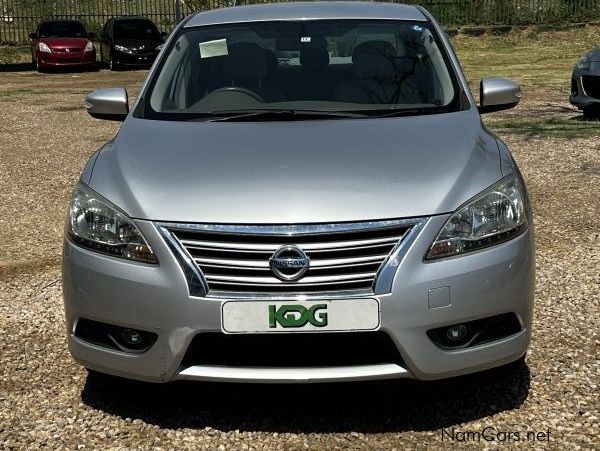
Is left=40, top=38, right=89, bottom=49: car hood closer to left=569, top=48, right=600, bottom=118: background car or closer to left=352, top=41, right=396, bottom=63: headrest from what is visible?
left=569, top=48, right=600, bottom=118: background car

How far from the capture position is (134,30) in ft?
A: 80.8

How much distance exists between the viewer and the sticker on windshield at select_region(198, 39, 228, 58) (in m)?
4.87

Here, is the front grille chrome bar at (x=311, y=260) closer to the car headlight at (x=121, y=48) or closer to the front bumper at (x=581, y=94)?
the front bumper at (x=581, y=94)

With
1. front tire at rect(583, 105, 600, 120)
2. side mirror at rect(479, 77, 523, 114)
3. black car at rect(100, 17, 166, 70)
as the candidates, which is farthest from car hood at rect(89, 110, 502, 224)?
black car at rect(100, 17, 166, 70)

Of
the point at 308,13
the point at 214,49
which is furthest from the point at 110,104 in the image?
the point at 308,13

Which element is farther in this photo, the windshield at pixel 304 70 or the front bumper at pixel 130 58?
the front bumper at pixel 130 58

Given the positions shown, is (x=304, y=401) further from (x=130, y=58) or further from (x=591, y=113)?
(x=130, y=58)

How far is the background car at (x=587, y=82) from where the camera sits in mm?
10906

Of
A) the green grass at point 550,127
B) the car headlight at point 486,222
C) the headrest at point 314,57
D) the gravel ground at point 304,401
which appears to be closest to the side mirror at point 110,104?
the headrest at point 314,57

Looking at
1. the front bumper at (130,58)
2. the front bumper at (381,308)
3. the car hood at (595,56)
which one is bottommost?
the front bumper at (130,58)

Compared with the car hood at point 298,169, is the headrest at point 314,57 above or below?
above

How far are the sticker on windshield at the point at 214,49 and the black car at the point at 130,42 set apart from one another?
61.5 feet

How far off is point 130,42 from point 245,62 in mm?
20031

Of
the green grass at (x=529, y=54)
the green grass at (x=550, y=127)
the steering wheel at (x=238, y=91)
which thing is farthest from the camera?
the green grass at (x=529, y=54)
